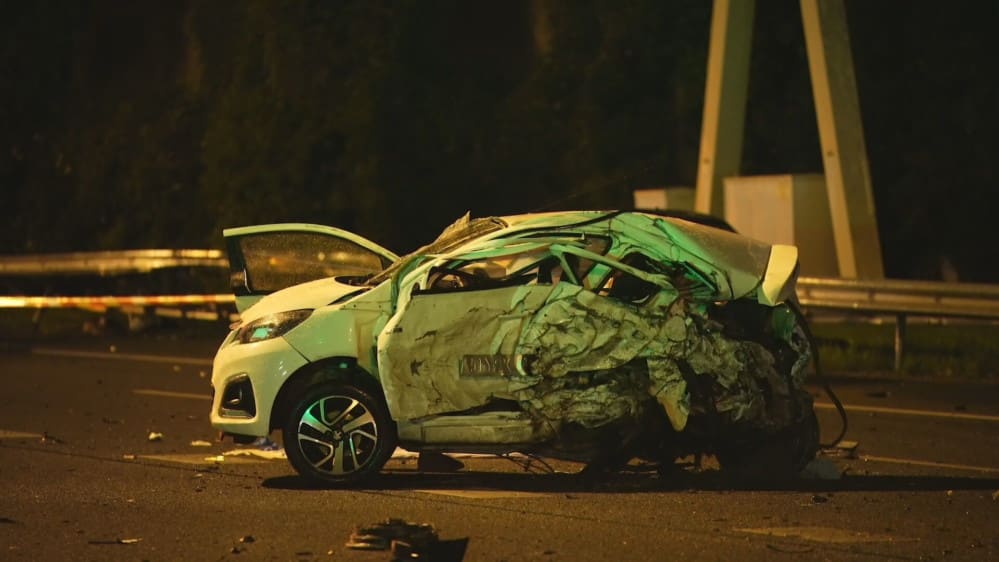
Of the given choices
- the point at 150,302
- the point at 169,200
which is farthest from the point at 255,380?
the point at 169,200

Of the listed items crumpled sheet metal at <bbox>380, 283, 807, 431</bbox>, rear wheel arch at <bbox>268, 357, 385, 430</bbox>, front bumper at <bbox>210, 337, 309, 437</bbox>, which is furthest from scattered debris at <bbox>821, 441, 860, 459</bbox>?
front bumper at <bbox>210, 337, 309, 437</bbox>

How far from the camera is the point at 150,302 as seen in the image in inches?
959

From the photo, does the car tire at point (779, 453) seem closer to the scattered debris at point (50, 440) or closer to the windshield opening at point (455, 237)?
the windshield opening at point (455, 237)

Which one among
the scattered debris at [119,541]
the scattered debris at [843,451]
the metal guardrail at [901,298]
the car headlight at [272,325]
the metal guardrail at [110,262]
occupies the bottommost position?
the scattered debris at [119,541]

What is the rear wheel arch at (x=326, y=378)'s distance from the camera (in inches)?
424

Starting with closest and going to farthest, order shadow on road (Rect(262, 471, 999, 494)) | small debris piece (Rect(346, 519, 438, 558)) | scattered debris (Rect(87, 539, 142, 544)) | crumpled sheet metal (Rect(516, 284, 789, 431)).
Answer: small debris piece (Rect(346, 519, 438, 558)), scattered debris (Rect(87, 539, 142, 544)), crumpled sheet metal (Rect(516, 284, 789, 431)), shadow on road (Rect(262, 471, 999, 494))

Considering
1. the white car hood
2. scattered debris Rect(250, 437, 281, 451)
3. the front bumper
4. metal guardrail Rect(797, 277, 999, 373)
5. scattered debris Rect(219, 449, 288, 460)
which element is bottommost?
scattered debris Rect(219, 449, 288, 460)

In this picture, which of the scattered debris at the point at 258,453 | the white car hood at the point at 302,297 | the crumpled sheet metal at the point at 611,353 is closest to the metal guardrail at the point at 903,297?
the crumpled sheet metal at the point at 611,353

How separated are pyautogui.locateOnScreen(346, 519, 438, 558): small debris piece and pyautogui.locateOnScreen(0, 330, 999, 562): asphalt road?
3.7 inches

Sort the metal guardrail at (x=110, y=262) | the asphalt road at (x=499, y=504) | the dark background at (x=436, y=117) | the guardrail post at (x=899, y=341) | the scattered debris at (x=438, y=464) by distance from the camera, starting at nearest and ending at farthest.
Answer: the asphalt road at (x=499, y=504)
the scattered debris at (x=438, y=464)
the guardrail post at (x=899, y=341)
the metal guardrail at (x=110, y=262)
the dark background at (x=436, y=117)

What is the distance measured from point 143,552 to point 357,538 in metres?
1.00

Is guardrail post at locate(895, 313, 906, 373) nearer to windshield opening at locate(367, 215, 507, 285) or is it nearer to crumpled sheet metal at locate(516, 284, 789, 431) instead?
windshield opening at locate(367, 215, 507, 285)

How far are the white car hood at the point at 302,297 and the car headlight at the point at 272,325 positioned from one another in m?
0.04

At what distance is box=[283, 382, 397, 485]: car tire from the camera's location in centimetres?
1069
